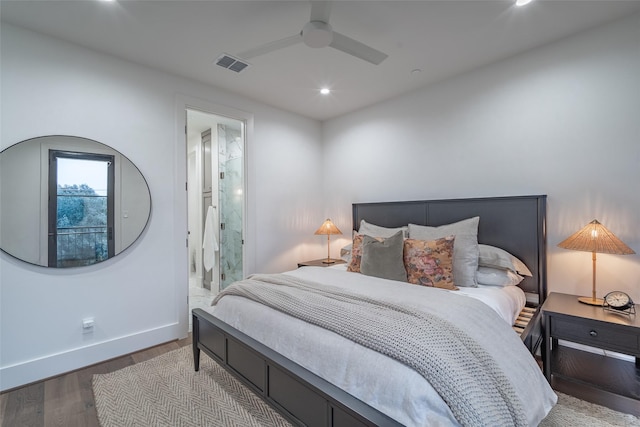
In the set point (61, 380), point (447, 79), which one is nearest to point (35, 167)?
point (61, 380)

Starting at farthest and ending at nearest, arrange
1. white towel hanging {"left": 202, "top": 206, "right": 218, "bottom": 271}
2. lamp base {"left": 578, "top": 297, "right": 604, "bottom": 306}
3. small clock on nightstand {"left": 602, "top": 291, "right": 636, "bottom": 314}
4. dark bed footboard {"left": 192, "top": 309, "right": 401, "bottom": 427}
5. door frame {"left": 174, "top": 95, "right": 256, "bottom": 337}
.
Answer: white towel hanging {"left": 202, "top": 206, "right": 218, "bottom": 271}
door frame {"left": 174, "top": 95, "right": 256, "bottom": 337}
lamp base {"left": 578, "top": 297, "right": 604, "bottom": 306}
small clock on nightstand {"left": 602, "top": 291, "right": 636, "bottom": 314}
dark bed footboard {"left": 192, "top": 309, "right": 401, "bottom": 427}

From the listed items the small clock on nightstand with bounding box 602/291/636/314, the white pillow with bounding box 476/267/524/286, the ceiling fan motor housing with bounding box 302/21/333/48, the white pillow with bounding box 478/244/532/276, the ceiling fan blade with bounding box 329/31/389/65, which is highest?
the ceiling fan motor housing with bounding box 302/21/333/48

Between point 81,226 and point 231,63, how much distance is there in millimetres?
1968

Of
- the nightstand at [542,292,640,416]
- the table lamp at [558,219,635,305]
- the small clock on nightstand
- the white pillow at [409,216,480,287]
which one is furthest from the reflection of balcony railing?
the small clock on nightstand

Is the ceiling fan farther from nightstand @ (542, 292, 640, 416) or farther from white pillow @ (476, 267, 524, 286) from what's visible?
nightstand @ (542, 292, 640, 416)

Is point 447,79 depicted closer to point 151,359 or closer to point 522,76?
point 522,76

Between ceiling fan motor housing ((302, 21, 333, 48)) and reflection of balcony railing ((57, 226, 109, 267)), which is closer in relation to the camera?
ceiling fan motor housing ((302, 21, 333, 48))

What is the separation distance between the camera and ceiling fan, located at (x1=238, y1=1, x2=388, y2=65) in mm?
1868

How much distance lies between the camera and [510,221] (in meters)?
2.76

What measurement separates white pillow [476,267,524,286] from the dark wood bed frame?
0.30 metres

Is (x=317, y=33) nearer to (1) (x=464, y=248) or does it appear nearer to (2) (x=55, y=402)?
(1) (x=464, y=248)

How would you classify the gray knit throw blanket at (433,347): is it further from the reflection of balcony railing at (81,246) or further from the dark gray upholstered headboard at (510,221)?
the reflection of balcony railing at (81,246)

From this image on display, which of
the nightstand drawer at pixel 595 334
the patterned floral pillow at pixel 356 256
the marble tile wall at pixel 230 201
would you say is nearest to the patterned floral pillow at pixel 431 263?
the patterned floral pillow at pixel 356 256

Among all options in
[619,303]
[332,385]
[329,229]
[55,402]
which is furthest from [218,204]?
[619,303]
